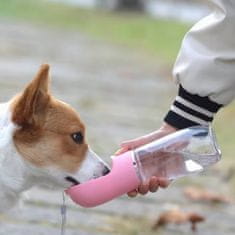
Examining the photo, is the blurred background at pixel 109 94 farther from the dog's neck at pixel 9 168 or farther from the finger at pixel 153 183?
the finger at pixel 153 183

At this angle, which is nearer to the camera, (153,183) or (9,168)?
(9,168)

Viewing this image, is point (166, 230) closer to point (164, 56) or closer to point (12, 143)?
point (12, 143)

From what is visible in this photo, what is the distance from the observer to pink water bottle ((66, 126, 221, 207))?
4.06 m

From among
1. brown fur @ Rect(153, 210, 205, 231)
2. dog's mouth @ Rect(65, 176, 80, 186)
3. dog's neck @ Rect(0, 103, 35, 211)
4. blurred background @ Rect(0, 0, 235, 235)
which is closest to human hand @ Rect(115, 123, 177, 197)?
dog's mouth @ Rect(65, 176, 80, 186)

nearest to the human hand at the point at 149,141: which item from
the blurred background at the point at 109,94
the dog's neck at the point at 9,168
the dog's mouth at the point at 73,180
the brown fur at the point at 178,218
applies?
the dog's mouth at the point at 73,180

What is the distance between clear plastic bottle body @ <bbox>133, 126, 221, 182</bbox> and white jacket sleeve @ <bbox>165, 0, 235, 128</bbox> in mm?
64

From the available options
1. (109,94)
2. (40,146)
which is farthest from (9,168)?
(109,94)

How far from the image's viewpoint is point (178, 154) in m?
4.24

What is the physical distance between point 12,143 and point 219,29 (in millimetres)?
961

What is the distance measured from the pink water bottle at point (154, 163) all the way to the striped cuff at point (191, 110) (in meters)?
0.04

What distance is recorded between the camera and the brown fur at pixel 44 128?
12.8ft

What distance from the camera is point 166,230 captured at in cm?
509

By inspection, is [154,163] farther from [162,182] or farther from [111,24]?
[111,24]

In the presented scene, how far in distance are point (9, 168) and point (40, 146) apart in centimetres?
15
